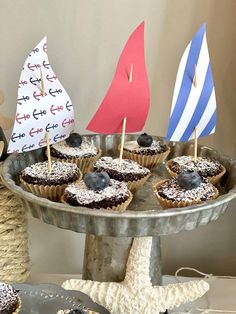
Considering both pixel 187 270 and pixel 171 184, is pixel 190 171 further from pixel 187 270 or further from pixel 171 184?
pixel 187 270

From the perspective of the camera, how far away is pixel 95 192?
1001 millimetres

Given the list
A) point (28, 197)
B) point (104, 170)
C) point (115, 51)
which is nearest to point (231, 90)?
point (115, 51)

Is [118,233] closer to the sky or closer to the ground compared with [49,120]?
closer to the ground

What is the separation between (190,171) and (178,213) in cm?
19

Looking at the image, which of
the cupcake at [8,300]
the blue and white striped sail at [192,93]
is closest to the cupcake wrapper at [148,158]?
the blue and white striped sail at [192,93]

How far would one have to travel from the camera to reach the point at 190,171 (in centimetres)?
107

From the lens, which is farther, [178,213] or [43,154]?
[43,154]

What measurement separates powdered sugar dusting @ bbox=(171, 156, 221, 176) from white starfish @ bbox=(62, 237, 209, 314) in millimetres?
188

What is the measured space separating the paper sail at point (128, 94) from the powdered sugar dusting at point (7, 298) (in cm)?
34

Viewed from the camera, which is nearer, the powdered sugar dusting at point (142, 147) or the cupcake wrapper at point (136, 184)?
the cupcake wrapper at point (136, 184)

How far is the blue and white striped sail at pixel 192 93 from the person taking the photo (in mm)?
1054

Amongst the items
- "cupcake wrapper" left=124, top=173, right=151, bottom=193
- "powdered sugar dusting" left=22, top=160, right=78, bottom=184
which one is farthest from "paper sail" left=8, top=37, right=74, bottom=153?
"cupcake wrapper" left=124, top=173, right=151, bottom=193

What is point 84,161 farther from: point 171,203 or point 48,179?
point 171,203

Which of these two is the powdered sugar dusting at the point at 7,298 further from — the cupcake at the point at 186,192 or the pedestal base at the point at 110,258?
the cupcake at the point at 186,192
